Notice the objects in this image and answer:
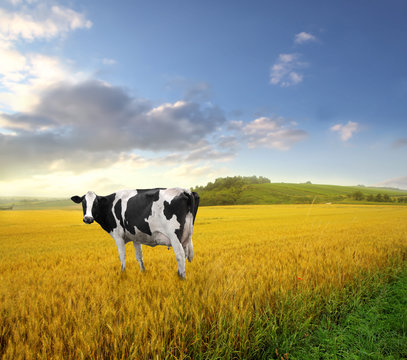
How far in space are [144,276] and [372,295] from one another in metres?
5.07

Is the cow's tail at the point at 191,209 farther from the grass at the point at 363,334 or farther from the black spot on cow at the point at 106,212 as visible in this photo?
the grass at the point at 363,334

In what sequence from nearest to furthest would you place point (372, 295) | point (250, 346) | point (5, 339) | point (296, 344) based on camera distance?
point (5, 339) → point (250, 346) → point (296, 344) → point (372, 295)

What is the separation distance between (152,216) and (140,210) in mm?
361

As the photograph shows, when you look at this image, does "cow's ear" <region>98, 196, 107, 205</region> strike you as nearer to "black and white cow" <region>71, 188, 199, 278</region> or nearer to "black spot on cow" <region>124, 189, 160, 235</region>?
"black and white cow" <region>71, 188, 199, 278</region>

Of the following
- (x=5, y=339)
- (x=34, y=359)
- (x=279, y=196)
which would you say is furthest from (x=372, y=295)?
(x=279, y=196)

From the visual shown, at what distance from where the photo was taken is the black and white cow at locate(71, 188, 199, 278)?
14.4 ft

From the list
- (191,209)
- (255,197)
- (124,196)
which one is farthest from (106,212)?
(255,197)

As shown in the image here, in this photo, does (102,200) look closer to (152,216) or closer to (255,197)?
(152,216)

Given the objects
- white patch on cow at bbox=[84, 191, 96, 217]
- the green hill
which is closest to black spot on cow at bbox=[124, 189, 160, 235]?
white patch on cow at bbox=[84, 191, 96, 217]

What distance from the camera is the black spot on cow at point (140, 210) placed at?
462cm

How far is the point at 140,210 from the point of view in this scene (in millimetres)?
4727

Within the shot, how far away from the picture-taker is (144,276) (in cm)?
459

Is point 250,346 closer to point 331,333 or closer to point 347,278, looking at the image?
point 331,333

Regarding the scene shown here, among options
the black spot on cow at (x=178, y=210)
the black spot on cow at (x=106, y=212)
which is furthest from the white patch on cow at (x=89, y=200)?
the black spot on cow at (x=178, y=210)
